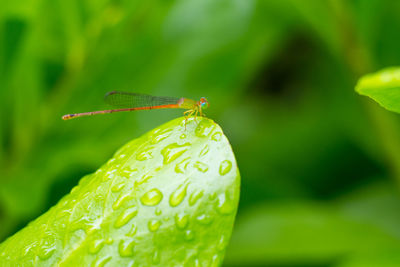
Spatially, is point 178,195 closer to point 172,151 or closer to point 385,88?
point 172,151

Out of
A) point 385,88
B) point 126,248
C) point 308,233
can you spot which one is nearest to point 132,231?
point 126,248

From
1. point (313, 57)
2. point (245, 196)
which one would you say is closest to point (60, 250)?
point (245, 196)

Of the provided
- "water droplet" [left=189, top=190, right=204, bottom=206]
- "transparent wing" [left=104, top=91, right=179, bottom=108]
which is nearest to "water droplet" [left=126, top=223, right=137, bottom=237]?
"water droplet" [left=189, top=190, right=204, bottom=206]

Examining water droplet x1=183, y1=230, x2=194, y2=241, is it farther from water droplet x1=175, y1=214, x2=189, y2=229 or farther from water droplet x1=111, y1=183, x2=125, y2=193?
water droplet x1=111, y1=183, x2=125, y2=193

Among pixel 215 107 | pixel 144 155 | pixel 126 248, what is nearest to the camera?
pixel 126 248

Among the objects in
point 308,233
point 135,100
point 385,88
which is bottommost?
point 385,88

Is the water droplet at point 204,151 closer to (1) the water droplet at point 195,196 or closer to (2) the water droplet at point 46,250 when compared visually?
(1) the water droplet at point 195,196

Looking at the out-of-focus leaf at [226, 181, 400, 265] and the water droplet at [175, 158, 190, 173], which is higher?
the out-of-focus leaf at [226, 181, 400, 265]

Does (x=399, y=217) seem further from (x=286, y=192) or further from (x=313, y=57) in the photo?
(x=313, y=57)
